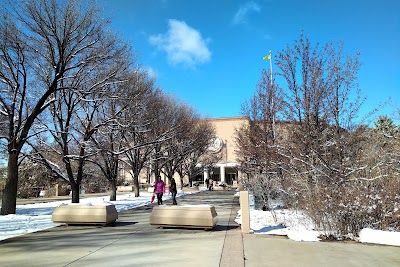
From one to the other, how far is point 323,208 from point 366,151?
10.6 feet

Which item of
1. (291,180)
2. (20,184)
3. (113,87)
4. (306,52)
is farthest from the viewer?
(20,184)

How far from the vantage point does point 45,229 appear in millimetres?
10812

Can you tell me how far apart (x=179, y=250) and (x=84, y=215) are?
16.3 ft

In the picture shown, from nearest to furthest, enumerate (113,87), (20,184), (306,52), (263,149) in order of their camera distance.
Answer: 1. (306,52)
2. (263,149)
3. (113,87)
4. (20,184)

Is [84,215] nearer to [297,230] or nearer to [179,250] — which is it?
[179,250]

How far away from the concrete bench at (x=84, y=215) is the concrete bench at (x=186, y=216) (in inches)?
60.4

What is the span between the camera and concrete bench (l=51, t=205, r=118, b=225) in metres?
11.0

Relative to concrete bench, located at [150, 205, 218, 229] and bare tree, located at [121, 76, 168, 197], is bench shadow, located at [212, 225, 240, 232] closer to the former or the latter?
concrete bench, located at [150, 205, 218, 229]

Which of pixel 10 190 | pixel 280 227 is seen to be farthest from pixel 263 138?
pixel 10 190

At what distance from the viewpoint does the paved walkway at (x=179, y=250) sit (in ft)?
21.2

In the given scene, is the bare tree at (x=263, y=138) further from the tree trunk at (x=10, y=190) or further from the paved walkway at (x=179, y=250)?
the tree trunk at (x=10, y=190)

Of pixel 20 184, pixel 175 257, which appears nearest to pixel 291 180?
pixel 175 257

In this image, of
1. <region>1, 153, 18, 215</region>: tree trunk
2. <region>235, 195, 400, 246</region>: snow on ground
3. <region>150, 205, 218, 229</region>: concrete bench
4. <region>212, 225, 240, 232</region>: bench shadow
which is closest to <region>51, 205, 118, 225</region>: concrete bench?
<region>150, 205, 218, 229</region>: concrete bench

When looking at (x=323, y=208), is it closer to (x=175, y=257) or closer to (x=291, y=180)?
(x=291, y=180)
